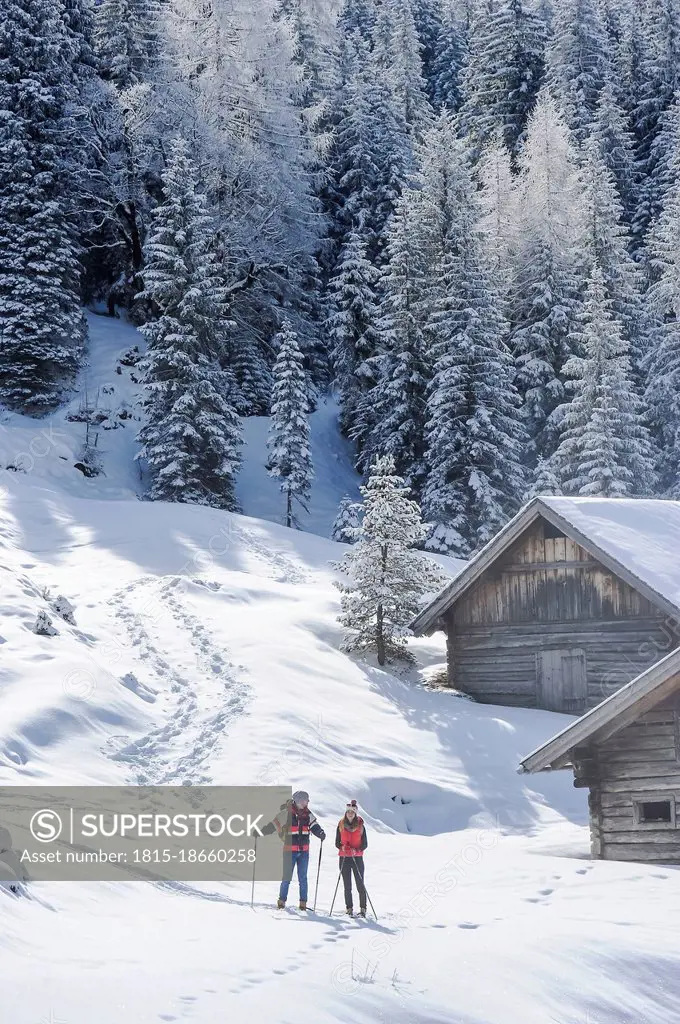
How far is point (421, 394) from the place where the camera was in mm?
40125

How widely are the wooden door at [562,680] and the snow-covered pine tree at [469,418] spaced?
10.8 m

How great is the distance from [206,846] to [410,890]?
2.88 metres

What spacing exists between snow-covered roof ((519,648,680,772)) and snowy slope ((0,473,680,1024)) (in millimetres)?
1616

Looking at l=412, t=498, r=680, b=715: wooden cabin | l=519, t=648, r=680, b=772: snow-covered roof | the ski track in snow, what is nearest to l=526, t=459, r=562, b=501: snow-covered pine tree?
l=412, t=498, r=680, b=715: wooden cabin

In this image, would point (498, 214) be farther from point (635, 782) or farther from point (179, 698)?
point (635, 782)

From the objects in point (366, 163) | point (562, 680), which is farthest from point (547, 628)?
point (366, 163)

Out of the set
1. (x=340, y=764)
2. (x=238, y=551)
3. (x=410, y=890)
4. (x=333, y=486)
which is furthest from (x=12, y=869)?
(x=333, y=486)

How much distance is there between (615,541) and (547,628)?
3033 mm

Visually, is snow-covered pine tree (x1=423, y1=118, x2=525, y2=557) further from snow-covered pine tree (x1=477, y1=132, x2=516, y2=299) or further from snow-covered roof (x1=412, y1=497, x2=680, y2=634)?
snow-covered roof (x1=412, y1=497, x2=680, y2=634)

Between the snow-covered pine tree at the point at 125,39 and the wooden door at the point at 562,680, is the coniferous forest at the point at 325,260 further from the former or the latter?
the wooden door at the point at 562,680

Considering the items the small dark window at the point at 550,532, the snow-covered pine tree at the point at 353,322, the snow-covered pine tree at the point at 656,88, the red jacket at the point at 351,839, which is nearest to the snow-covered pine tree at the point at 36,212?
the snow-covered pine tree at the point at 353,322

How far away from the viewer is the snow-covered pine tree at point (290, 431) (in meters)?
40.6

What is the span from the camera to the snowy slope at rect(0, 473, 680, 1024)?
840cm

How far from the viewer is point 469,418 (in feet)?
120
